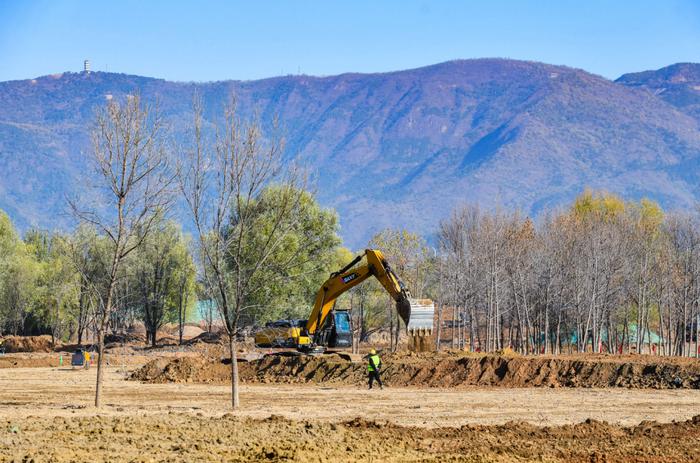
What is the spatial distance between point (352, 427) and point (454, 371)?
17.8 metres

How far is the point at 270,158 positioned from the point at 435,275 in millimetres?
52024

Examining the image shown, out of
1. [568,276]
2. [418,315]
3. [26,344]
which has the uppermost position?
[568,276]

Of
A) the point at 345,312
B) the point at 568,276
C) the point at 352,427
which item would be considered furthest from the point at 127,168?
the point at 568,276

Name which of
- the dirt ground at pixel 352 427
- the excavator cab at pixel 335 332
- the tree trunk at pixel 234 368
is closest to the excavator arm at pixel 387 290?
the excavator cab at pixel 335 332

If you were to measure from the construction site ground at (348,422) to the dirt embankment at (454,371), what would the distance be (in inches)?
12.5

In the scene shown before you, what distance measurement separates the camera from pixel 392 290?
144ft

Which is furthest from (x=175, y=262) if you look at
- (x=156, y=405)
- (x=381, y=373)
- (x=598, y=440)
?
(x=598, y=440)

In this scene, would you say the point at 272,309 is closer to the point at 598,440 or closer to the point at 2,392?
the point at 2,392

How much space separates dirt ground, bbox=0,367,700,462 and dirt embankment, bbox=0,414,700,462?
3 centimetres

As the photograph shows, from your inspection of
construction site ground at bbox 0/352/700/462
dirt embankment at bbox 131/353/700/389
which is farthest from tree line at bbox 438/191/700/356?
construction site ground at bbox 0/352/700/462

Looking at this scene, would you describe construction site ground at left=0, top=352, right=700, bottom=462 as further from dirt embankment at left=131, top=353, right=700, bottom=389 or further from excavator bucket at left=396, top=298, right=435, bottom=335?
excavator bucket at left=396, top=298, right=435, bottom=335

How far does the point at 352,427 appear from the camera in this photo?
27.2 m

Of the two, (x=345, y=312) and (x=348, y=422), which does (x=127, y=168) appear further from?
(x=345, y=312)

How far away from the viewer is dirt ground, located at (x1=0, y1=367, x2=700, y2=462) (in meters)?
23.1
